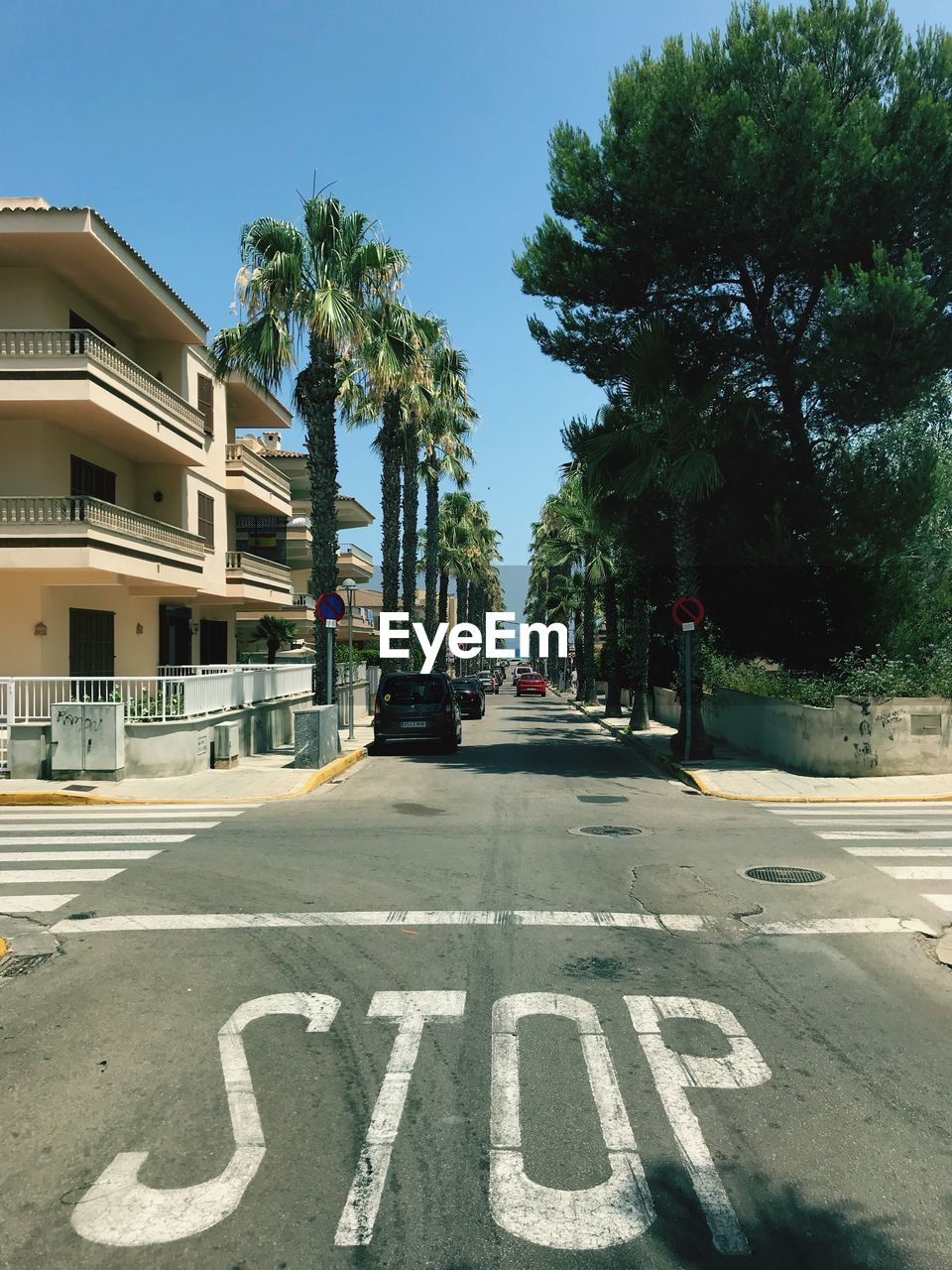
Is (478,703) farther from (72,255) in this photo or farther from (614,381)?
(72,255)

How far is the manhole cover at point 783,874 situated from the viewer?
990cm

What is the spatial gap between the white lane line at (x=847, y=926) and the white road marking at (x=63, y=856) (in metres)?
2.67

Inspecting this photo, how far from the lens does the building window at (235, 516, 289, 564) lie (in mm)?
43219

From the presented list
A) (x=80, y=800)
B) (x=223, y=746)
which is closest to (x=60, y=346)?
(x=223, y=746)

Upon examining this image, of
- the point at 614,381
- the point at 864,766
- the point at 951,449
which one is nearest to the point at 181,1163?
the point at 864,766

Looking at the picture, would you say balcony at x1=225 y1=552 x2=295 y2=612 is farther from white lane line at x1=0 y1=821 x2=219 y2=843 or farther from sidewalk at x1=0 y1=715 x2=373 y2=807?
white lane line at x1=0 y1=821 x2=219 y2=843

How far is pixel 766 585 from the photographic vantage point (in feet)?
72.2

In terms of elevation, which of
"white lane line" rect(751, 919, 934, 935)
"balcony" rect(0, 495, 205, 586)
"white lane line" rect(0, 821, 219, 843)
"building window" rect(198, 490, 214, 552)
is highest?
"building window" rect(198, 490, 214, 552)

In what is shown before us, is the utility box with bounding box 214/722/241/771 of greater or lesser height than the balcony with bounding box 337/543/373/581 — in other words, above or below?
below

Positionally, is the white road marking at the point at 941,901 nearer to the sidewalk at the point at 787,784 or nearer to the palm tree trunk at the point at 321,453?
the sidewalk at the point at 787,784

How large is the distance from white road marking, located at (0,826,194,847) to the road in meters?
0.86

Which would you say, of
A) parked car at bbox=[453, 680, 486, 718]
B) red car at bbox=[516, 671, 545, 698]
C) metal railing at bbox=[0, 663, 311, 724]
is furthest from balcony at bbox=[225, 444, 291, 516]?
red car at bbox=[516, 671, 545, 698]

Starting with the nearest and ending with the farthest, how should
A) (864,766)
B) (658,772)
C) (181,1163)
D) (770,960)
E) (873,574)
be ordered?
1. (181,1163)
2. (770,960)
3. (864,766)
4. (658,772)
5. (873,574)

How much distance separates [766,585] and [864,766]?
5.50m
